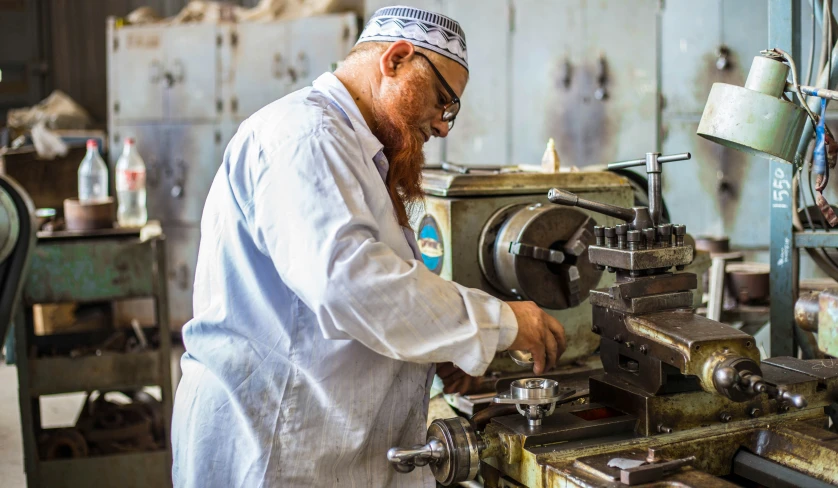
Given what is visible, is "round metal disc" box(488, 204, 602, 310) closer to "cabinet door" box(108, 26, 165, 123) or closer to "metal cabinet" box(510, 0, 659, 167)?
"metal cabinet" box(510, 0, 659, 167)

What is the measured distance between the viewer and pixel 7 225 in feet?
6.79

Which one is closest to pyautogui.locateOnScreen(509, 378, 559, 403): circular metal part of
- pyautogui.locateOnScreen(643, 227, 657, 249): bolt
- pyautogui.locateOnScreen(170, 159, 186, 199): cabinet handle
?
pyautogui.locateOnScreen(643, 227, 657, 249): bolt

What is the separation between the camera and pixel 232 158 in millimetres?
1172

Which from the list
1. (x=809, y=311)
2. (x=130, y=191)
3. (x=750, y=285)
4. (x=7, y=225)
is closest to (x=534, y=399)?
(x=809, y=311)

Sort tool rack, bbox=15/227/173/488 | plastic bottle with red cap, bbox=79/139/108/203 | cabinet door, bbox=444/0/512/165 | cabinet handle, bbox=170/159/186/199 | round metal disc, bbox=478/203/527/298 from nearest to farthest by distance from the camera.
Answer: round metal disc, bbox=478/203/527/298
tool rack, bbox=15/227/173/488
plastic bottle with red cap, bbox=79/139/108/203
cabinet door, bbox=444/0/512/165
cabinet handle, bbox=170/159/186/199

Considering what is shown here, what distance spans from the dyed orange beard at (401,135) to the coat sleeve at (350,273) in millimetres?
157

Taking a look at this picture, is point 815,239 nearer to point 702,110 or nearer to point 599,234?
point 599,234

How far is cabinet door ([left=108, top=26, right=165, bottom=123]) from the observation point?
482cm

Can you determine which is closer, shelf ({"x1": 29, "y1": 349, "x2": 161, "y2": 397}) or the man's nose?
the man's nose

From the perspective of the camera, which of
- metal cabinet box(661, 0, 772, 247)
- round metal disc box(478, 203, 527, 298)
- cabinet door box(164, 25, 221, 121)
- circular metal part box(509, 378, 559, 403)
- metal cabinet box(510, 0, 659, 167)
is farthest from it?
cabinet door box(164, 25, 221, 121)

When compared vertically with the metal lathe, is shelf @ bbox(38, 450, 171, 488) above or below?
below

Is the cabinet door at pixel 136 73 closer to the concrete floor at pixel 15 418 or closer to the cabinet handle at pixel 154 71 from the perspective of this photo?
the cabinet handle at pixel 154 71

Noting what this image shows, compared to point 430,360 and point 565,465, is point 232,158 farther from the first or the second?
point 565,465

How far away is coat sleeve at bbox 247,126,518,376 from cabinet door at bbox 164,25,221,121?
12.7 feet
